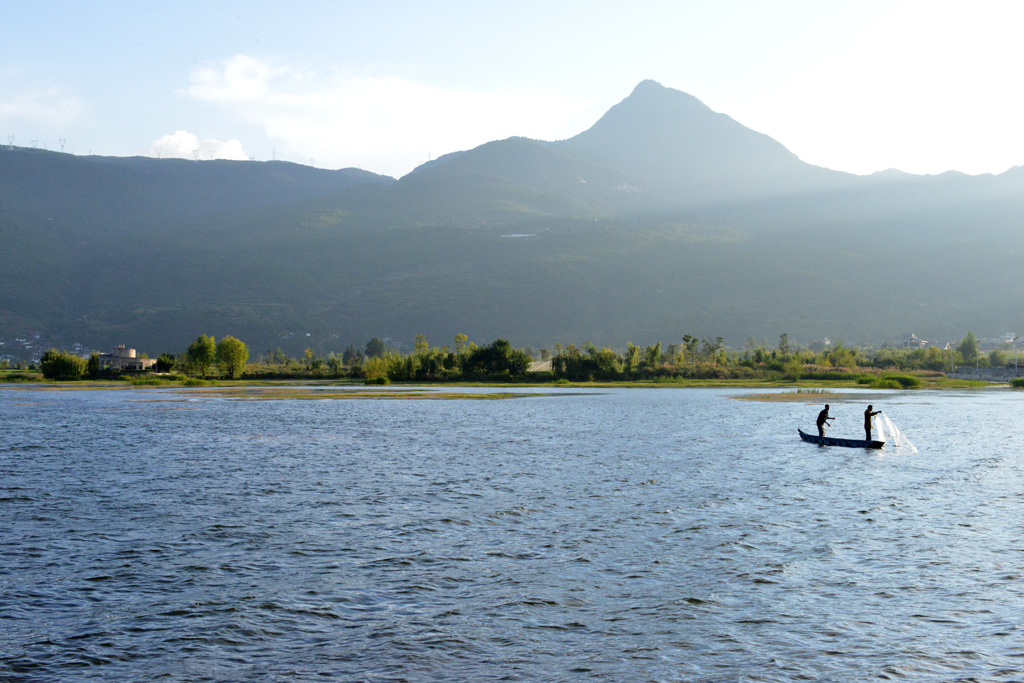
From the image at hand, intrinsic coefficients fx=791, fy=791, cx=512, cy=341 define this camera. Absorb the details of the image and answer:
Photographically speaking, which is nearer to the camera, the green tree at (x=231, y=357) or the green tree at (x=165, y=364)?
the green tree at (x=231, y=357)

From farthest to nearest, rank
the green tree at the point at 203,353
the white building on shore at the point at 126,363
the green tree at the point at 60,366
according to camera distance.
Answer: the white building on shore at the point at 126,363, the green tree at the point at 203,353, the green tree at the point at 60,366

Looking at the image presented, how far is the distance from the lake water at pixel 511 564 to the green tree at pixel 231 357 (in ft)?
351

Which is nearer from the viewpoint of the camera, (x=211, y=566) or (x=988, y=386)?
(x=211, y=566)

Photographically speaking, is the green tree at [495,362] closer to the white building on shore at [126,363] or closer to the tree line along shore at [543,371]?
the tree line along shore at [543,371]

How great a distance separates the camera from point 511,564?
19312 millimetres

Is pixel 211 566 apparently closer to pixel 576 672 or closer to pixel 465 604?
pixel 465 604

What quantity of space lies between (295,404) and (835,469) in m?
62.1

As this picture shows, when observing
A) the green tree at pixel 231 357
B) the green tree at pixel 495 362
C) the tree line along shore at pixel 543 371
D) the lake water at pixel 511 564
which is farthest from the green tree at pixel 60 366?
the lake water at pixel 511 564

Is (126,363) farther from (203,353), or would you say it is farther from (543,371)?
(543,371)

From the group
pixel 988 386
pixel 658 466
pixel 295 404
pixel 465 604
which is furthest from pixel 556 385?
pixel 465 604

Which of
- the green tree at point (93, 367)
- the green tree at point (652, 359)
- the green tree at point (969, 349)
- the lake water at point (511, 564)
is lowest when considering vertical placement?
the lake water at point (511, 564)

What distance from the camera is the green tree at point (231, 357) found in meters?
146

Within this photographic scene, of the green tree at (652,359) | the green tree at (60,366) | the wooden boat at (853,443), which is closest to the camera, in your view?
the wooden boat at (853,443)

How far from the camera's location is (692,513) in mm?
25750
